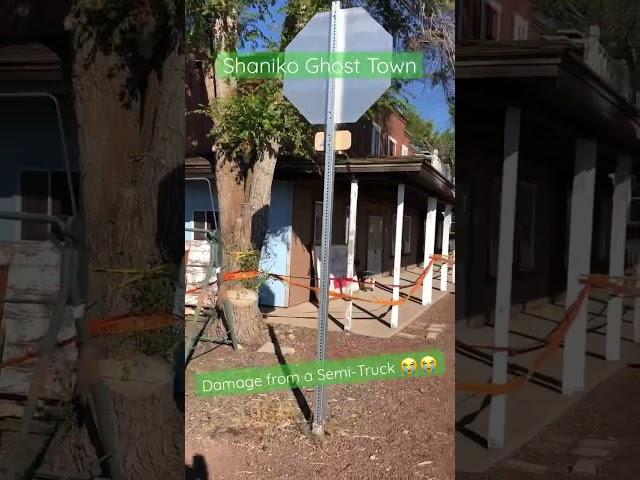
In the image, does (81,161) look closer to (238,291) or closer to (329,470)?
(238,291)

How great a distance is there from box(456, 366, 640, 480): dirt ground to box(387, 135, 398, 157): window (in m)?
0.78

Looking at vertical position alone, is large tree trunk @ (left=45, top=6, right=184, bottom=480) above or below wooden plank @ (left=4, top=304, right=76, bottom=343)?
above

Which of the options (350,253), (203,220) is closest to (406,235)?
(350,253)

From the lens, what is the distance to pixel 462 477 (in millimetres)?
1509

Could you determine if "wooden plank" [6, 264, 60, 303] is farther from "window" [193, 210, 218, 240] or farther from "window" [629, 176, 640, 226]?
"window" [629, 176, 640, 226]

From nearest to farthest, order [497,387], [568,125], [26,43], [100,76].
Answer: [568,125]
[497,387]
[100,76]
[26,43]

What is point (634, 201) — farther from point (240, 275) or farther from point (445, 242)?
point (240, 275)

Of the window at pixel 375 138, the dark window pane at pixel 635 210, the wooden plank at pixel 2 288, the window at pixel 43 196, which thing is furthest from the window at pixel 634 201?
the wooden plank at pixel 2 288

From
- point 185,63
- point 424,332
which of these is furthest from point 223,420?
point 185,63

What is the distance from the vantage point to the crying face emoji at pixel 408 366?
162cm

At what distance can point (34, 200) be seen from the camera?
1727 mm

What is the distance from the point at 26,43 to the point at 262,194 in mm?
775

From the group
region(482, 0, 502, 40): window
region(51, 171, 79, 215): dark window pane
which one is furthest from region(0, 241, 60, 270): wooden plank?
region(482, 0, 502, 40): window

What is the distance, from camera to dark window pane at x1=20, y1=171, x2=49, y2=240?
1.72 meters
